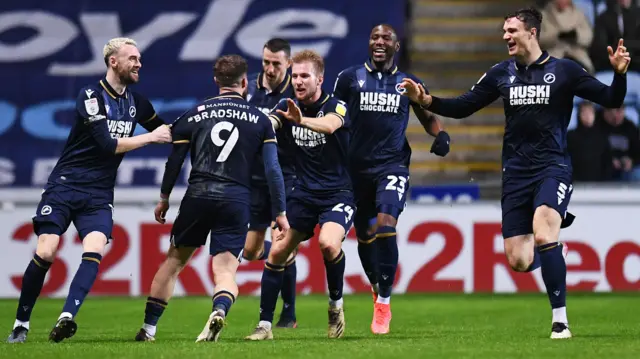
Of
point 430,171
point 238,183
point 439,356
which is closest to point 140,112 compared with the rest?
point 238,183

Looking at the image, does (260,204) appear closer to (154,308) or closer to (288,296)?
(288,296)

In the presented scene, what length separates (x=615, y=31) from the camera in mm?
16547

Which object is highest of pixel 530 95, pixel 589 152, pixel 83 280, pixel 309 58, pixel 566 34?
pixel 566 34

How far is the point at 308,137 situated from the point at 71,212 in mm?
1782

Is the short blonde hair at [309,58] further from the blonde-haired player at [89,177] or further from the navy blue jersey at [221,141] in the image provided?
the blonde-haired player at [89,177]

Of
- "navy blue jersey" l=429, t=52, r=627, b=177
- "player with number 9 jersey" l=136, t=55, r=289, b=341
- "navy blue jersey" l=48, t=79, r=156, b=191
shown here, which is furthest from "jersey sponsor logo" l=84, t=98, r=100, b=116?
"navy blue jersey" l=429, t=52, r=627, b=177

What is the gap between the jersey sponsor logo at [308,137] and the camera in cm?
955

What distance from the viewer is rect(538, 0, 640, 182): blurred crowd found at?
616 inches

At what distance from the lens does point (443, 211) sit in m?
14.6

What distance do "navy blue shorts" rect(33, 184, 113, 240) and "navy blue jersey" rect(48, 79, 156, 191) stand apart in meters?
0.07

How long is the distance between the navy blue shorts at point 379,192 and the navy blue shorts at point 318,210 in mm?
663

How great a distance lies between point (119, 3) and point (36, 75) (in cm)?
150

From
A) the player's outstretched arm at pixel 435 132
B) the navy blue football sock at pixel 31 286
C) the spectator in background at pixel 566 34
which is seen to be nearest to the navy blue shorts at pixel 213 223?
the navy blue football sock at pixel 31 286

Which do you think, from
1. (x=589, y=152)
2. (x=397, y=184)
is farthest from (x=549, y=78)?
(x=589, y=152)
